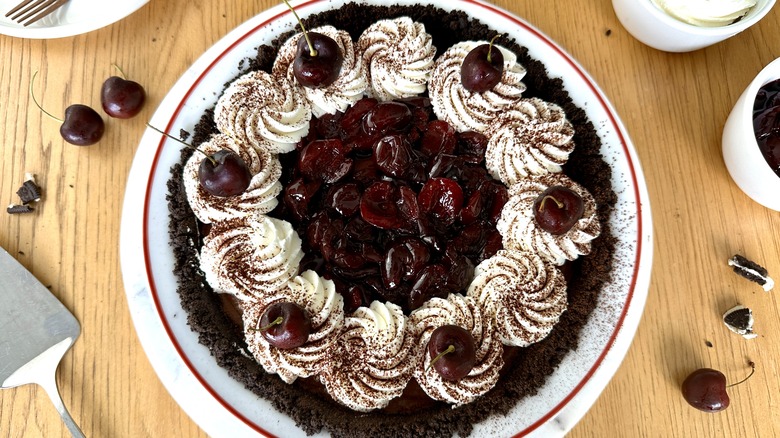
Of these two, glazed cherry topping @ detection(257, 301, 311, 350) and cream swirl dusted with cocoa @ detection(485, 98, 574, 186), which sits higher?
cream swirl dusted with cocoa @ detection(485, 98, 574, 186)

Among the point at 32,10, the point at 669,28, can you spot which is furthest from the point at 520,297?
the point at 32,10

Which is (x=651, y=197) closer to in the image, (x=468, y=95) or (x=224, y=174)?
(x=468, y=95)

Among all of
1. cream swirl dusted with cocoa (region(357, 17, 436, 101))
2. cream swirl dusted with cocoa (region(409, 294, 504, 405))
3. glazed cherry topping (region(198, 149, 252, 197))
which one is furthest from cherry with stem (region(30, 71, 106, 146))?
cream swirl dusted with cocoa (region(409, 294, 504, 405))

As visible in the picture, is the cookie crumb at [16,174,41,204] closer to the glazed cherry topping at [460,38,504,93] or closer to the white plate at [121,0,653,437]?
the white plate at [121,0,653,437]

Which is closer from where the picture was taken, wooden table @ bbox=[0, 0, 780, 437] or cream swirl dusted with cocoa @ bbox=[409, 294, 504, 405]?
cream swirl dusted with cocoa @ bbox=[409, 294, 504, 405]

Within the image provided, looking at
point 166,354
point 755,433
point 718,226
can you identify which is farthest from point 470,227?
point 755,433

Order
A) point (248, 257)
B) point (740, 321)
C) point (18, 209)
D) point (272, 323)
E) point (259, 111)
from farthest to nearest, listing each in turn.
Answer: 1. point (18, 209)
2. point (740, 321)
3. point (259, 111)
4. point (248, 257)
5. point (272, 323)
